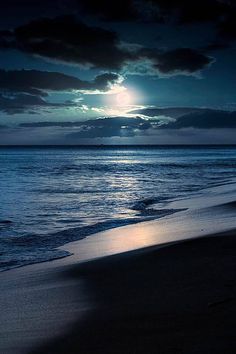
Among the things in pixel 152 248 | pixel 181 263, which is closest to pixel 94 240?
pixel 152 248

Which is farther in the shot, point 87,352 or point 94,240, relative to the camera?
point 94,240

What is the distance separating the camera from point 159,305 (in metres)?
4.68

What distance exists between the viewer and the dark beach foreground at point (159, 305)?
12.1 ft

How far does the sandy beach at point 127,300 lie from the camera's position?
3.79 meters

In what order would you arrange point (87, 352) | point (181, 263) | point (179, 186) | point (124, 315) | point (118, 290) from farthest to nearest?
point (179, 186)
point (181, 263)
point (118, 290)
point (124, 315)
point (87, 352)

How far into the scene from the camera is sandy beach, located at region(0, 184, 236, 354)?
12.4 feet

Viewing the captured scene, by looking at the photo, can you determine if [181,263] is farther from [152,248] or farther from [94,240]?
[94,240]

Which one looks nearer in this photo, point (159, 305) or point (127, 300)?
point (159, 305)

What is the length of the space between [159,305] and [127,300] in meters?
0.47

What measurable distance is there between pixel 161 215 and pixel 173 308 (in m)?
8.99

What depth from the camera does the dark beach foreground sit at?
146 inches

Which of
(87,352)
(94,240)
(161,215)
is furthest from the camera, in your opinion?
(161,215)

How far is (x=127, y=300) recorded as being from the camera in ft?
16.4

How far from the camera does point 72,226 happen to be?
1181cm
